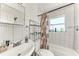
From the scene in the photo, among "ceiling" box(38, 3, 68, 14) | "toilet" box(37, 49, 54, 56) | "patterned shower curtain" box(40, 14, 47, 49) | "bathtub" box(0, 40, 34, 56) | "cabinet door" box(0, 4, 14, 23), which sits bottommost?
"toilet" box(37, 49, 54, 56)

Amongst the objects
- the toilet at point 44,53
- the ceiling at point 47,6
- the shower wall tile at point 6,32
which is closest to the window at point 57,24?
the ceiling at point 47,6

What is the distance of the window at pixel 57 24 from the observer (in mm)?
953

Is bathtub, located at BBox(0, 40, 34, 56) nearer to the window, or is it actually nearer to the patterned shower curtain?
the patterned shower curtain

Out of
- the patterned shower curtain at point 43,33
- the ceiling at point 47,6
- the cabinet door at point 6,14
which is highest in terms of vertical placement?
the ceiling at point 47,6

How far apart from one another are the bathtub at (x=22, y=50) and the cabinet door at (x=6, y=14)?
0.96 feet

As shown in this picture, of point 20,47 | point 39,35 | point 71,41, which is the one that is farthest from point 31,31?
point 71,41

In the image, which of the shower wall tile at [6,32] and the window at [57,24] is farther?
the window at [57,24]

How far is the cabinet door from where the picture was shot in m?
0.84

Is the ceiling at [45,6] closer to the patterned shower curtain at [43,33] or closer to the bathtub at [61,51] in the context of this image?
the patterned shower curtain at [43,33]

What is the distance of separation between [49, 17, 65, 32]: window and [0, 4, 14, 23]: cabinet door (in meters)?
0.45

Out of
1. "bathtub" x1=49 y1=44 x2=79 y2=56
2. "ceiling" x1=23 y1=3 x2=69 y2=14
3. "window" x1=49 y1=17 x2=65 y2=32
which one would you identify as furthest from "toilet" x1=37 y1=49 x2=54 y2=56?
"ceiling" x1=23 y1=3 x2=69 y2=14

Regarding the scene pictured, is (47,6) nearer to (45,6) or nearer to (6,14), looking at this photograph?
(45,6)

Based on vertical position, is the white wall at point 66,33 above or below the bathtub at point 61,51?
above

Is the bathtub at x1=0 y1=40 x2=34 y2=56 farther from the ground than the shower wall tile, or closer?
closer
